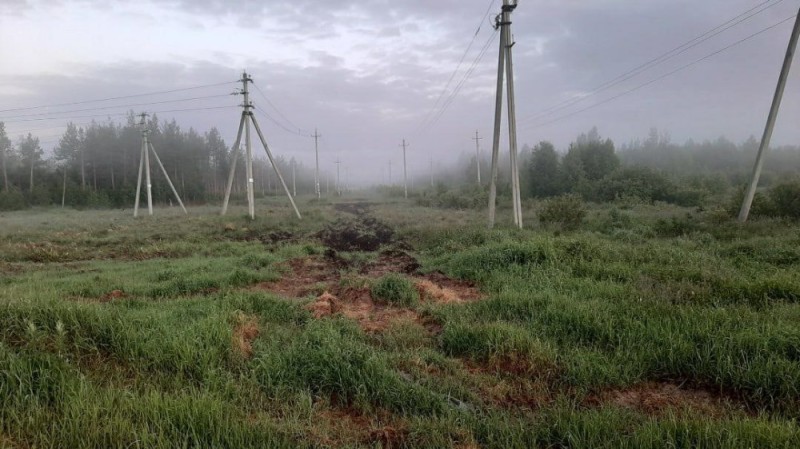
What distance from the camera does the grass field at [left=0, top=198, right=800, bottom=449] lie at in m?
3.14

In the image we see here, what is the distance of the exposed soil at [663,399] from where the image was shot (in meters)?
3.72

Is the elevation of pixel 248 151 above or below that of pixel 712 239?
above

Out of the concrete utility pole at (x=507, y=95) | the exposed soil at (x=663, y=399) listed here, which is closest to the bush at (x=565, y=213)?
the concrete utility pole at (x=507, y=95)

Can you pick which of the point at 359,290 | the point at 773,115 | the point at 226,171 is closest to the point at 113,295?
the point at 359,290

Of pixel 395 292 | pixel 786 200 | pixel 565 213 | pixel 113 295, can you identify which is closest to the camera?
pixel 395 292

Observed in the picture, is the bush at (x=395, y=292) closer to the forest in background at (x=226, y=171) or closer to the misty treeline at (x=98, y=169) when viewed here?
the forest in background at (x=226, y=171)

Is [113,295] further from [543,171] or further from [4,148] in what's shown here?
[4,148]

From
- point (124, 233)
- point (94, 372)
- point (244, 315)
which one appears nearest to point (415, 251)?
point (244, 315)

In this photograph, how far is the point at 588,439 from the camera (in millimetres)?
3131

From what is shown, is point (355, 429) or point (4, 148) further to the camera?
point (4, 148)

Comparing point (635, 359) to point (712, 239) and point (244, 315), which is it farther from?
point (712, 239)

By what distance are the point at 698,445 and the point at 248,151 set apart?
26.1 m

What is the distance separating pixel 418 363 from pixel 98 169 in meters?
78.0

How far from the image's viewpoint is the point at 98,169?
216 feet
